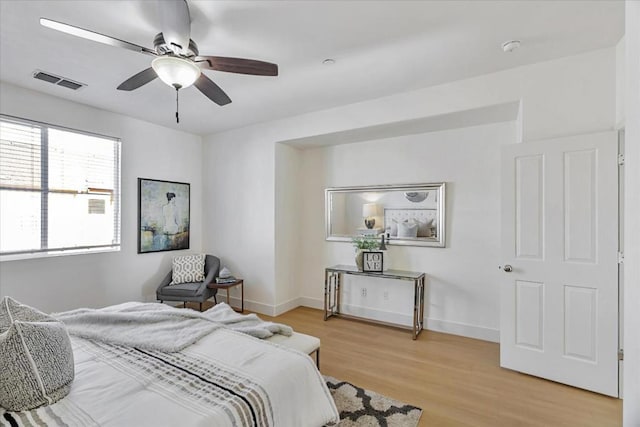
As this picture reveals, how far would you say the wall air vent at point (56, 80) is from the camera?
2764mm

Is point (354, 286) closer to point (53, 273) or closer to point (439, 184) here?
point (439, 184)

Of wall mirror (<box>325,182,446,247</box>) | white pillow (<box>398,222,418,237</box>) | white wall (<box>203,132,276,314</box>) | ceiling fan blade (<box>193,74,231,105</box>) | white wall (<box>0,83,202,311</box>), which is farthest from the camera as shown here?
white wall (<box>203,132,276,314</box>)

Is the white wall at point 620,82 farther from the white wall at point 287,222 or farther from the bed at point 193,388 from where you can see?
the white wall at point 287,222

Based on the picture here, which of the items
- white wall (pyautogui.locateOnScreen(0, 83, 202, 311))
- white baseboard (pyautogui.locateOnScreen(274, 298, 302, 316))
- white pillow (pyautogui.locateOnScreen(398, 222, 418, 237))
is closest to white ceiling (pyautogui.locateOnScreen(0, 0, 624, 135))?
white wall (pyautogui.locateOnScreen(0, 83, 202, 311))

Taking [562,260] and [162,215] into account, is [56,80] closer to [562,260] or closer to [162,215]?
[162,215]

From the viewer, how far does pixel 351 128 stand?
3.54m

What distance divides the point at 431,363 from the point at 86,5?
12.4ft

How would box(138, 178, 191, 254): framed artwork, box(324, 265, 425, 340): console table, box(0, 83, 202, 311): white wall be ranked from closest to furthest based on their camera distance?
box(0, 83, 202, 311): white wall → box(324, 265, 425, 340): console table → box(138, 178, 191, 254): framed artwork

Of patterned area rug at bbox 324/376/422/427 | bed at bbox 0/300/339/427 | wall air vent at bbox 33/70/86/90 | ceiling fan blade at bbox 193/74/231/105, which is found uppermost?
wall air vent at bbox 33/70/86/90

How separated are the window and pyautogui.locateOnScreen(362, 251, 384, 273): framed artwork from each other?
10.4 ft

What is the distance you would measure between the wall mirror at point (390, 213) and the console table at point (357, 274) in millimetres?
418

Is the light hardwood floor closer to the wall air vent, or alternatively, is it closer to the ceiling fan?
the ceiling fan

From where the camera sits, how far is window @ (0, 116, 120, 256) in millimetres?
3023

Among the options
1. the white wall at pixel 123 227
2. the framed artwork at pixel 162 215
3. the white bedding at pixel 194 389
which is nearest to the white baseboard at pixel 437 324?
the white bedding at pixel 194 389
